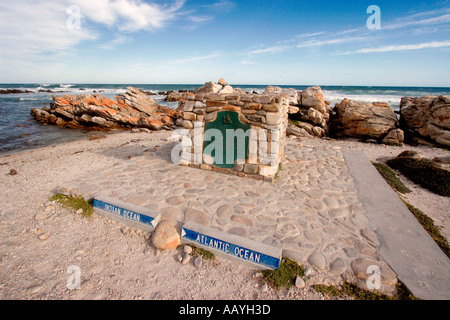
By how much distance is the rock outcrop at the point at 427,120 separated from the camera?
12273mm

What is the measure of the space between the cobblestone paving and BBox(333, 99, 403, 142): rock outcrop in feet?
27.8

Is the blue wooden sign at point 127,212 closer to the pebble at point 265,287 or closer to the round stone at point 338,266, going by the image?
the pebble at point 265,287

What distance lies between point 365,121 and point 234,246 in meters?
14.3

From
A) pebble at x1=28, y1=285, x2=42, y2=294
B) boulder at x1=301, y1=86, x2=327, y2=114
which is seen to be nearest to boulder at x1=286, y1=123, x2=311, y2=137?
boulder at x1=301, y1=86, x2=327, y2=114

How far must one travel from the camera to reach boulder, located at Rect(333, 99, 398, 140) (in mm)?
13477

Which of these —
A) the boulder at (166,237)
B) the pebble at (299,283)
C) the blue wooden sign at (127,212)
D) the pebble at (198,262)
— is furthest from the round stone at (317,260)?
the blue wooden sign at (127,212)

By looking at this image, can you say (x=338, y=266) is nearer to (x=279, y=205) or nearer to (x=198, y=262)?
(x=279, y=205)

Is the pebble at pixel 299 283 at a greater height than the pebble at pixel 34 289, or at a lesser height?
greater

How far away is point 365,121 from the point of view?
13.9m

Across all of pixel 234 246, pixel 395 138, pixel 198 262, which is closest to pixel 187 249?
pixel 198 262

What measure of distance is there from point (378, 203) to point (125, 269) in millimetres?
5349

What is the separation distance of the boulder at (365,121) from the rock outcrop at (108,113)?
12955 mm

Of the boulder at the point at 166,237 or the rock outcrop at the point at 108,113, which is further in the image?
the rock outcrop at the point at 108,113
